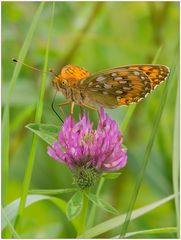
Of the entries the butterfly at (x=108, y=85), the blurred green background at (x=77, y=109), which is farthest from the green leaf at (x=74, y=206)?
the blurred green background at (x=77, y=109)

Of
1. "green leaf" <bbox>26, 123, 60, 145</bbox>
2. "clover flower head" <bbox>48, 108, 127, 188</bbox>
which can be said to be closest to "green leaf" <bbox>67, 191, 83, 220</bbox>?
"clover flower head" <bbox>48, 108, 127, 188</bbox>

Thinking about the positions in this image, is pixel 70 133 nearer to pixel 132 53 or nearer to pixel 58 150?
pixel 58 150

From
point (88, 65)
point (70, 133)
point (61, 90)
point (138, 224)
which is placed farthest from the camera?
point (88, 65)

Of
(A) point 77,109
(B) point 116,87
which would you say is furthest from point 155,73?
(A) point 77,109

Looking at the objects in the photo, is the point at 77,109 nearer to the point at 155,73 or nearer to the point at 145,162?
the point at 155,73

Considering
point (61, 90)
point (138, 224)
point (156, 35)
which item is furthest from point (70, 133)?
point (156, 35)

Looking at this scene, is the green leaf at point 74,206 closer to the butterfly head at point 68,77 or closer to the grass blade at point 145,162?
the grass blade at point 145,162
